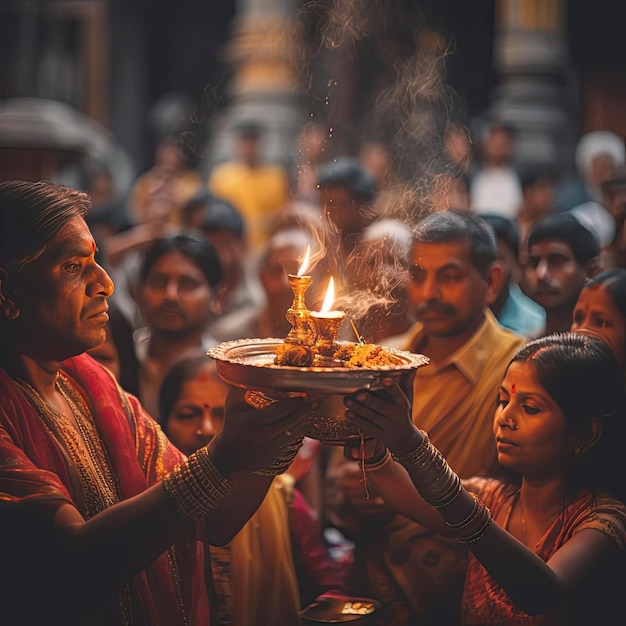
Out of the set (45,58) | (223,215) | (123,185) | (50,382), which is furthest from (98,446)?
(45,58)

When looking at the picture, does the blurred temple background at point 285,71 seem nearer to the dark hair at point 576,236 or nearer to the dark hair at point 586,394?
the dark hair at point 576,236

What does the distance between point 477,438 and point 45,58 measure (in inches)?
525

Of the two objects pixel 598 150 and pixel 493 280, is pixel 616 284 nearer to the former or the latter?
pixel 493 280

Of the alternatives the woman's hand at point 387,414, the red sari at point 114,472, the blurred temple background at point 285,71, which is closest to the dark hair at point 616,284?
the woman's hand at point 387,414

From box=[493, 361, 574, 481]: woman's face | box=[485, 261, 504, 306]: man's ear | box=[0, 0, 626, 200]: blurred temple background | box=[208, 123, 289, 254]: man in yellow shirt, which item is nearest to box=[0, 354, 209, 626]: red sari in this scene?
box=[493, 361, 574, 481]: woman's face

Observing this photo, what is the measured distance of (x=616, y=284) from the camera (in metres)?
3.15

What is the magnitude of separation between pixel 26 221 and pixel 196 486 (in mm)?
728

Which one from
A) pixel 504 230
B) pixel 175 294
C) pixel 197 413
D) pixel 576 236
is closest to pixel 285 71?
pixel 504 230

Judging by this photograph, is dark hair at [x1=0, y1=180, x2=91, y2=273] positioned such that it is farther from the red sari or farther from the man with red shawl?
the red sari

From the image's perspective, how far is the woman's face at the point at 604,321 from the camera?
3.11m

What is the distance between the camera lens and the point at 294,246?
17.1 ft

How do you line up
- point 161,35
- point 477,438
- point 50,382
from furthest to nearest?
point 161,35, point 477,438, point 50,382

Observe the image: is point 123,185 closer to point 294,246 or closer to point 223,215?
point 223,215

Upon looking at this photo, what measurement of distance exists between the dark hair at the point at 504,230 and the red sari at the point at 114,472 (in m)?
2.83
